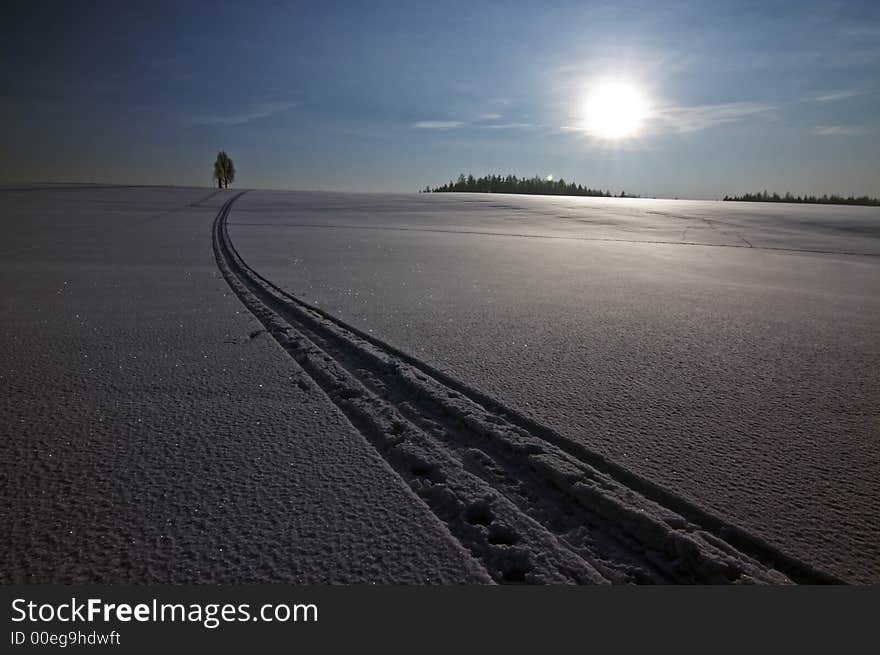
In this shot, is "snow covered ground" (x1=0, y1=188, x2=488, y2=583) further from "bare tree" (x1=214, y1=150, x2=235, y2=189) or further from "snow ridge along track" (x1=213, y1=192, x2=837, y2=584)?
"bare tree" (x1=214, y1=150, x2=235, y2=189)

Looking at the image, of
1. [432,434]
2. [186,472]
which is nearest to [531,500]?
[432,434]

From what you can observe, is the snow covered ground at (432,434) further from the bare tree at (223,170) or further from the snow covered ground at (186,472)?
the bare tree at (223,170)

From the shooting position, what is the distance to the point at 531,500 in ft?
4.08

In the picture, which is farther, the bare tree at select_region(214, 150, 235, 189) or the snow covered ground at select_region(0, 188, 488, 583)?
the bare tree at select_region(214, 150, 235, 189)

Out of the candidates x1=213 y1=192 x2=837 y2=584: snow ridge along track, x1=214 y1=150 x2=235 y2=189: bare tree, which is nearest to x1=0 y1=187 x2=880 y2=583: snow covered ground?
x1=213 y1=192 x2=837 y2=584: snow ridge along track

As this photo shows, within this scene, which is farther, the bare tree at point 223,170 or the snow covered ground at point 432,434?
the bare tree at point 223,170

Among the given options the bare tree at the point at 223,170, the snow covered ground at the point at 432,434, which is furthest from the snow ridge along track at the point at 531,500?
the bare tree at the point at 223,170

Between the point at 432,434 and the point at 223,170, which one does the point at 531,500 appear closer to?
the point at 432,434

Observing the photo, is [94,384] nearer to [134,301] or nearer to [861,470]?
[134,301]

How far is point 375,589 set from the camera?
93 cm

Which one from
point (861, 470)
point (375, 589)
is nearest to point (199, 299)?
point (375, 589)

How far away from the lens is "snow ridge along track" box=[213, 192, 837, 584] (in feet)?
3.35

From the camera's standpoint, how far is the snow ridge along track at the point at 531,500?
1.02 m

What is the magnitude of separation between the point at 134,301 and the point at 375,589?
2.88m
